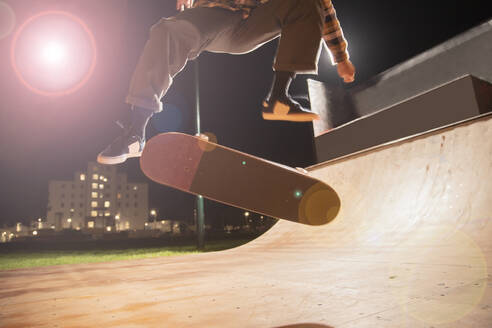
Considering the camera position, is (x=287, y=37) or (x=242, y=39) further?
(x=242, y=39)

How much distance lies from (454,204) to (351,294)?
4.43 metres

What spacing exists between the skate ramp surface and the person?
113 centimetres

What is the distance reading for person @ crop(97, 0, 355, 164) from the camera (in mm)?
1659

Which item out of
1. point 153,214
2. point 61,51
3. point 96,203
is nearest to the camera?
point 61,51

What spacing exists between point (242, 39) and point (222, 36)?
13cm

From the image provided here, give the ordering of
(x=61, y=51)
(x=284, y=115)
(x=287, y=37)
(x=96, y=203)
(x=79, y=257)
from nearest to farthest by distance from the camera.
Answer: (x=287, y=37) < (x=284, y=115) < (x=61, y=51) < (x=79, y=257) < (x=96, y=203)

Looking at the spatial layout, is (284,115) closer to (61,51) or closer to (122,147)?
(122,147)

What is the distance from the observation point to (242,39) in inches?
71.5

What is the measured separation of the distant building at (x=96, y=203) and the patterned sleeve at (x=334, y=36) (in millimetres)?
61611

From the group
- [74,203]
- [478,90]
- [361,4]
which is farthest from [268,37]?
[74,203]

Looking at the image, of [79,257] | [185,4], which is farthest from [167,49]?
[79,257]

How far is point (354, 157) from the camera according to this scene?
826 centimetres

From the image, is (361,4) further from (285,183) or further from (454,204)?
(285,183)

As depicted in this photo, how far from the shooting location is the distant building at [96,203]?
56.1 metres
